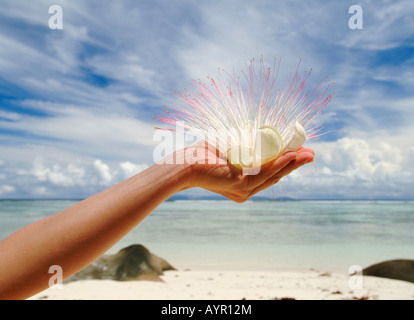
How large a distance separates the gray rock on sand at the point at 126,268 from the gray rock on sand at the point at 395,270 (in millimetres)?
4336

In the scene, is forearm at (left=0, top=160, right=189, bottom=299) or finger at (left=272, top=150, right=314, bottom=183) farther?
finger at (left=272, top=150, right=314, bottom=183)

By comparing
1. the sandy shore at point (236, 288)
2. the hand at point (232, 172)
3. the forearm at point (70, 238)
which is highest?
the hand at point (232, 172)

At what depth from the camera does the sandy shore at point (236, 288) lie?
5207 millimetres

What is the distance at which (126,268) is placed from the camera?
6.29m

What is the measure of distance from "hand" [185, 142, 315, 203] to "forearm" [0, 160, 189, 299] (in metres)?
0.37

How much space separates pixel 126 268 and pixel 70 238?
5.90m

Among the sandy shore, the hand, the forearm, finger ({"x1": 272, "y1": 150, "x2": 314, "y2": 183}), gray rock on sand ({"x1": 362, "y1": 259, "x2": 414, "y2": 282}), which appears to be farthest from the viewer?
gray rock on sand ({"x1": 362, "y1": 259, "x2": 414, "y2": 282})

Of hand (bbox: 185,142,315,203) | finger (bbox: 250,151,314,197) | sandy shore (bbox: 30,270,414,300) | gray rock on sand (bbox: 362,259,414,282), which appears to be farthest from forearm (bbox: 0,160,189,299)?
gray rock on sand (bbox: 362,259,414,282)

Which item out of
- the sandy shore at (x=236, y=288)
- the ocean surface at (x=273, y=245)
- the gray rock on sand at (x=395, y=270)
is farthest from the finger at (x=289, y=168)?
the ocean surface at (x=273, y=245)

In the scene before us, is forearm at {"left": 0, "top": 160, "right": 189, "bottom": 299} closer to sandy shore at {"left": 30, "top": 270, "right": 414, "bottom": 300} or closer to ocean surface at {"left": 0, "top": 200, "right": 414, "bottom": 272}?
sandy shore at {"left": 30, "top": 270, "right": 414, "bottom": 300}

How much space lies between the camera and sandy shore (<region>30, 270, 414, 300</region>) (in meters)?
5.21

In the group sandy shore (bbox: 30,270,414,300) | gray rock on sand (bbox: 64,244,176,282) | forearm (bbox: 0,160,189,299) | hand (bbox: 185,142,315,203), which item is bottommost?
sandy shore (bbox: 30,270,414,300)

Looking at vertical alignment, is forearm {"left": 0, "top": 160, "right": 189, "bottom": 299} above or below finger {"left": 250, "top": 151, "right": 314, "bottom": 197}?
below

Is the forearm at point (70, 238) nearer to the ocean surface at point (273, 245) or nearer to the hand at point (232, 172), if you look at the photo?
the hand at point (232, 172)
